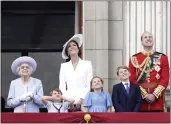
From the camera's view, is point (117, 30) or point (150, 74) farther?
point (117, 30)

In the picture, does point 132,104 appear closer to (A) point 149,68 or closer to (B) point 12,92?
(A) point 149,68

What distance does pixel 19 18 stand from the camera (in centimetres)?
1636

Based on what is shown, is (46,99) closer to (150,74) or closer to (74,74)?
(74,74)

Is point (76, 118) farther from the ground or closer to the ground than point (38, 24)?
closer to the ground

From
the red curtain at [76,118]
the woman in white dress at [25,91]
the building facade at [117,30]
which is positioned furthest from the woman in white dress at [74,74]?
the building facade at [117,30]

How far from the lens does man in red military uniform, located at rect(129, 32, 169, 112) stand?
43.1ft

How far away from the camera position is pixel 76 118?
40.0 ft

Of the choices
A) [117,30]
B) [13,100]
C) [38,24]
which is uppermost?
[38,24]

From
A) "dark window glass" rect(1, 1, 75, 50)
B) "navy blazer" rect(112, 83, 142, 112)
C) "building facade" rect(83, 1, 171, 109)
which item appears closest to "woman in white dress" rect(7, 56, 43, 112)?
"navy blazer" rect(112, 83, 142, 112)

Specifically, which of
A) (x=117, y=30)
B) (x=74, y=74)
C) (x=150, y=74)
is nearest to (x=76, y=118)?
(x=74, y=74)

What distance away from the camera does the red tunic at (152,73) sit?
13211 mm

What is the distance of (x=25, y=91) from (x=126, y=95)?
1469mm

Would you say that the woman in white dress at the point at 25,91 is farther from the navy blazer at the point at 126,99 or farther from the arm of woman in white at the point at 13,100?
the navy blazer at the point at 126,99

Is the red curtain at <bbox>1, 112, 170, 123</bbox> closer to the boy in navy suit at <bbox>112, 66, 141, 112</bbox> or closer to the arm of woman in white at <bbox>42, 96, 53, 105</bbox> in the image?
the boy in navy suit at <bbox>112, 66, 141, 112</bbox>
